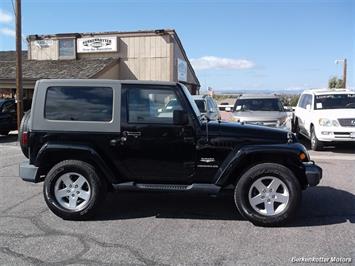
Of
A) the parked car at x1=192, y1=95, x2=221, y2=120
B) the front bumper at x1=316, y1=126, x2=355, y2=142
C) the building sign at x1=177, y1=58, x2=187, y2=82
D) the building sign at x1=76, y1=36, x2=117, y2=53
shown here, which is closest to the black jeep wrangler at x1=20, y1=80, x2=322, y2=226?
the front bumper at x1=316, y1=126, x2=355, y2=142

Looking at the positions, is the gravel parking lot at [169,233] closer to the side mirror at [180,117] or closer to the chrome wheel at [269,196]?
the chrome wheel at [269,196]

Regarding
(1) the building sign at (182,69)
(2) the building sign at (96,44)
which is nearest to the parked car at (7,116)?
(2) the building sign at (96,44)

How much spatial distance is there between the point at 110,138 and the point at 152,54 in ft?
79.8

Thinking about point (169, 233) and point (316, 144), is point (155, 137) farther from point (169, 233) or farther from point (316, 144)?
point (316, 144)

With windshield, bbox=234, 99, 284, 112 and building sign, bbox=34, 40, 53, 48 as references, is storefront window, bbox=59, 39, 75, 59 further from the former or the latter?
windshield, bbox=234, 99, 284, 112

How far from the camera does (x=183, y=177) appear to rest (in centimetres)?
576

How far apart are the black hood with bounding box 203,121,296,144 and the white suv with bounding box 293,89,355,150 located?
6.54 m

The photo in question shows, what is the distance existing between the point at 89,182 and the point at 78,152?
43 cm

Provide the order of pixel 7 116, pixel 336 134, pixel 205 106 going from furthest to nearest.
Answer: pixel 7 116 < pixel 205 106 < pixel 336 134

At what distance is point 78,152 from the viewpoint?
5773mm

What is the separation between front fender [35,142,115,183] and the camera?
5.69 m

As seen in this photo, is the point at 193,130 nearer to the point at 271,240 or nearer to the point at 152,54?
the point at 271,240

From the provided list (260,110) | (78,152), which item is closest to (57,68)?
(260,110)

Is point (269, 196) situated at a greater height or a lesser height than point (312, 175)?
lesser
